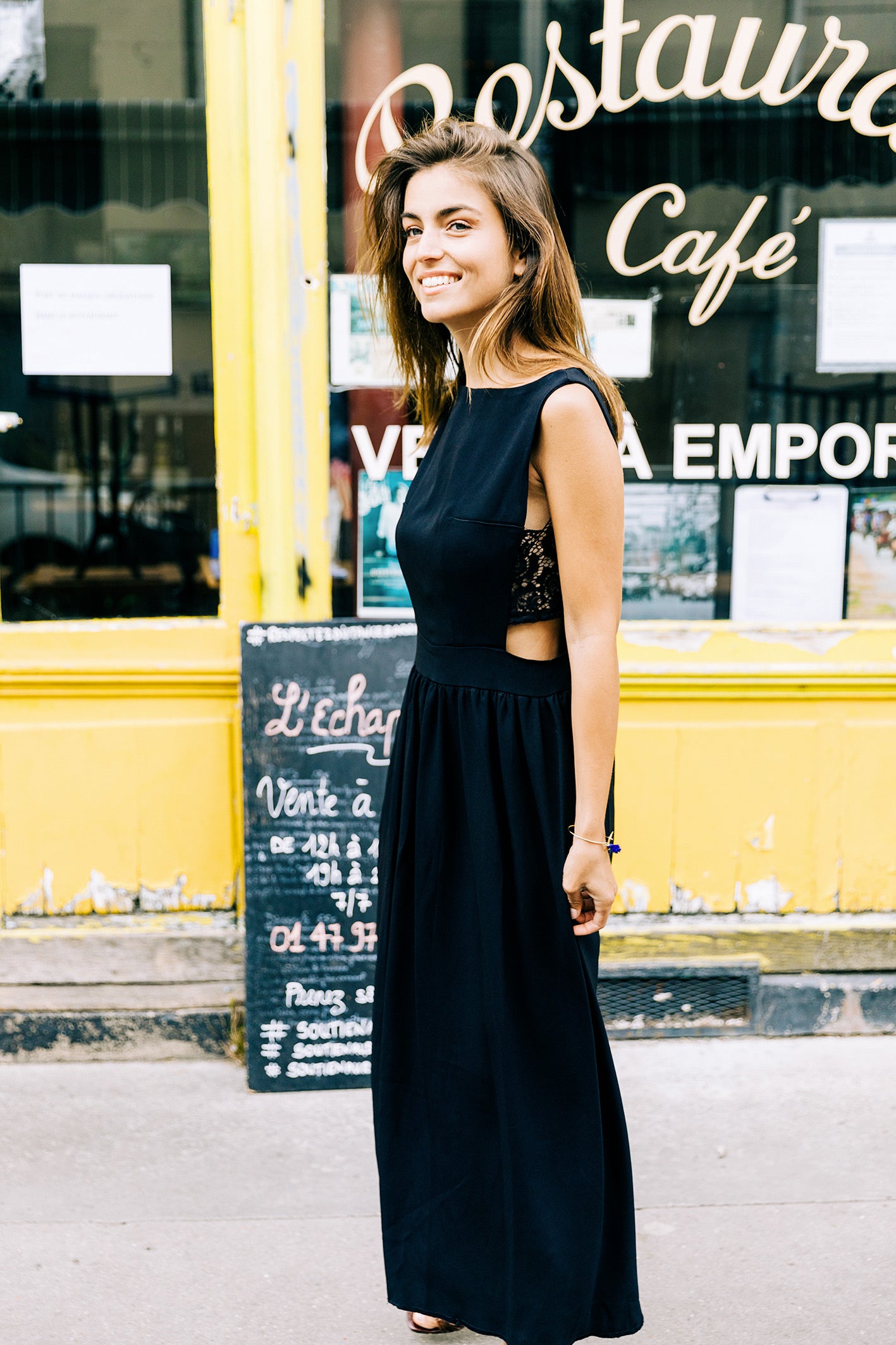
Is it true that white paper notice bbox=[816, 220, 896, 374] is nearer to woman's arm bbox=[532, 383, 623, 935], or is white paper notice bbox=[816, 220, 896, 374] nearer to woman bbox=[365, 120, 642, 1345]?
woman bbox=[365, 120, 642, 1345]

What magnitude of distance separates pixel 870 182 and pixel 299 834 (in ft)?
7.89

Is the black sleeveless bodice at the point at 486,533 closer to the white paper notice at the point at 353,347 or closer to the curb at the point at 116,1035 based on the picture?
the white paper notice at the point at 353,347

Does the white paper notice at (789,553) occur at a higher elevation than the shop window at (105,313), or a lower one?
lower

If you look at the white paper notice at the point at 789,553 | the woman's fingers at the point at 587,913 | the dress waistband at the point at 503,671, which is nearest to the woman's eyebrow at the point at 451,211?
the dress waistband at the point at 503,671

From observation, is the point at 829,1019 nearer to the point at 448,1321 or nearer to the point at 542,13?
the point at 448,1321

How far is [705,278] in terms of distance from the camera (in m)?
3.52

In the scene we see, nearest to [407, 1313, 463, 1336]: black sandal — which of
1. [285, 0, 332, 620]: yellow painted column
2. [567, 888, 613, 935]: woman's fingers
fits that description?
[567, 888, 613, 935]: woman's fingers

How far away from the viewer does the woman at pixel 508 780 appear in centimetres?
199

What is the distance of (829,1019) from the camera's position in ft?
11.7

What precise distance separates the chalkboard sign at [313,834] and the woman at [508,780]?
1.03 m

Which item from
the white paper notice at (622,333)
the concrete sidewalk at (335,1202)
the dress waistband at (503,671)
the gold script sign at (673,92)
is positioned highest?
the gold script sign at (673,92)

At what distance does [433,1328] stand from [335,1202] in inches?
19.9

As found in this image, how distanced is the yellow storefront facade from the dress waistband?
1.43 meters

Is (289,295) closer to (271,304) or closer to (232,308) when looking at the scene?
(271,304)
